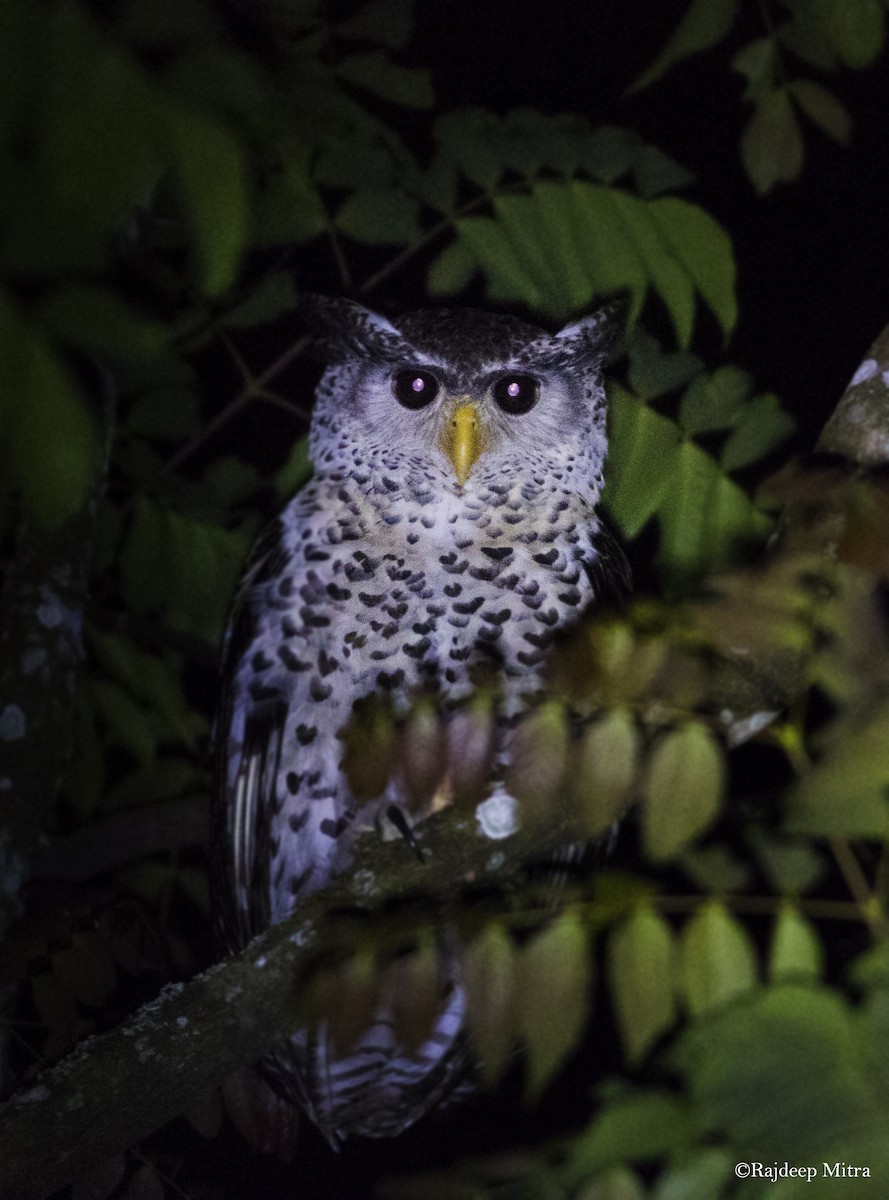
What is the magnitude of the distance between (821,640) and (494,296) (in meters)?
0.48

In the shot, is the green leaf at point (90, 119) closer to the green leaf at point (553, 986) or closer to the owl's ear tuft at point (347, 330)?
the owl's ear tuft at point (347, 330)

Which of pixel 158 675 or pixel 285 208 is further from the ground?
pixel 285 208

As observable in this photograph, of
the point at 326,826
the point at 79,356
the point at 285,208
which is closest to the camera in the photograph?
the point at 79,356

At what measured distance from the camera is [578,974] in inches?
30.5

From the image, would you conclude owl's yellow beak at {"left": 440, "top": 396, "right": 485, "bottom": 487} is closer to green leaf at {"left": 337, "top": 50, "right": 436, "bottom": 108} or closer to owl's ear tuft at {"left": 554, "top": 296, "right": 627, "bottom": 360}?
owl's ear tuft at {"left": 554, "top": 296, "right": 627, "bottom": 360}

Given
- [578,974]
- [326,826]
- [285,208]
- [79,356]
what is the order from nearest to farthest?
[578,974]
[79,356]
[285,208]
[326,826]

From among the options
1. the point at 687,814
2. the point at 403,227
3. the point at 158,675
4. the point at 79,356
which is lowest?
the point at 687,814

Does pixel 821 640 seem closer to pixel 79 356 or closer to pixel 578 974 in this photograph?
pixel 578 974

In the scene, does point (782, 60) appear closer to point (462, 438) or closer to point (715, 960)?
point (462, 438)

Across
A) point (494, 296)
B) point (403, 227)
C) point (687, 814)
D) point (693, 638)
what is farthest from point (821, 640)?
point (403, 227)

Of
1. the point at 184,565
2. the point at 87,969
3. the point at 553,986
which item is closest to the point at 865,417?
the point at 553,986

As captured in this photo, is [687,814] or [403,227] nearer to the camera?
[687,814]

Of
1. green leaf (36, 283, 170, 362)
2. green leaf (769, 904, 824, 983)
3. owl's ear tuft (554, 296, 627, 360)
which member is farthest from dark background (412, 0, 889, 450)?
green leaf (36, 283, 170, 362)

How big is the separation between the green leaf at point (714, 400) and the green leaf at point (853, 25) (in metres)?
0.37
